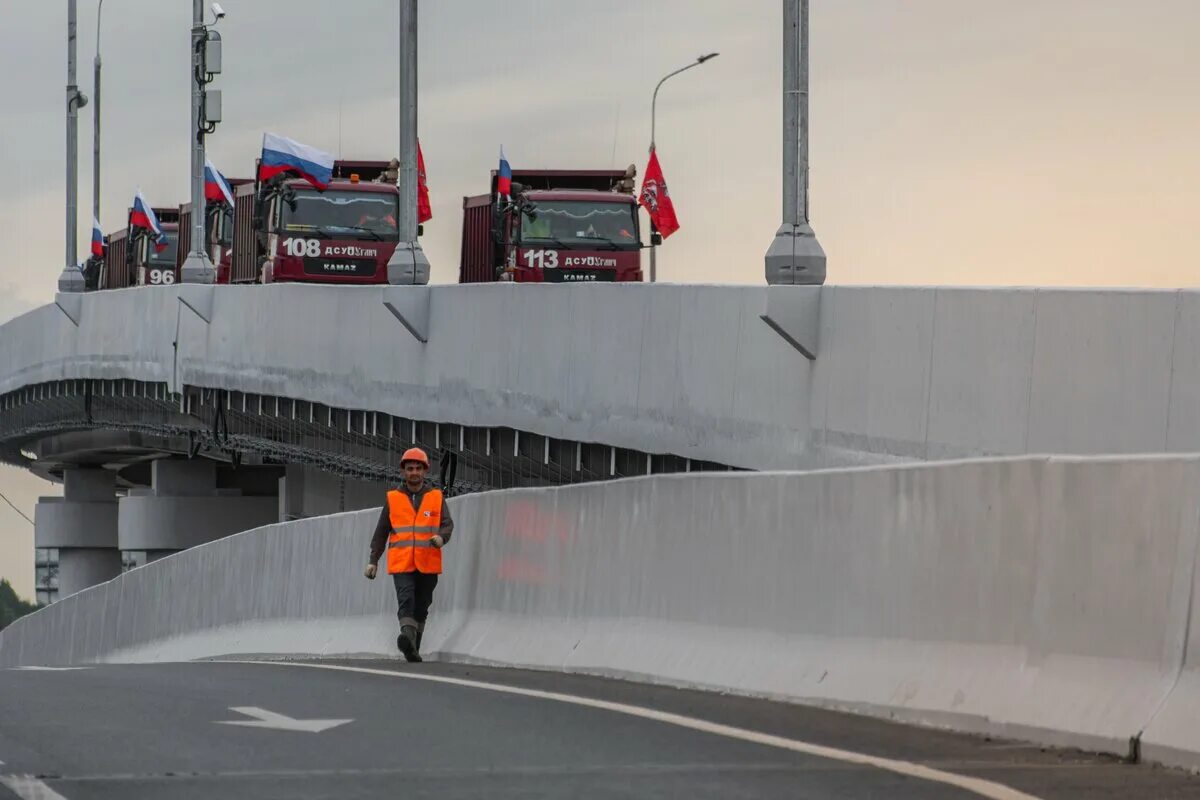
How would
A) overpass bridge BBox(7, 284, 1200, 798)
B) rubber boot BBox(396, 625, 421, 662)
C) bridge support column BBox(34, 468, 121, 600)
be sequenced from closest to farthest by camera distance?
overpass bridge BBox(7, 284, 1200, 798), rubber boot BBox(396, 625, 421, 662), bridge support column BBox(34, 468, 121, 600)

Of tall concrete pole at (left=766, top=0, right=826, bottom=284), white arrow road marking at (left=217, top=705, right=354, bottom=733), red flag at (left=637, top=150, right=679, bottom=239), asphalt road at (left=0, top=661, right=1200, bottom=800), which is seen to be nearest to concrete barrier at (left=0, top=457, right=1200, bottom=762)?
asphalt road at (left=0, top=661, right=1200, bottom=800)

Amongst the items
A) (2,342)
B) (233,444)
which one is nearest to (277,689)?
(233,444)

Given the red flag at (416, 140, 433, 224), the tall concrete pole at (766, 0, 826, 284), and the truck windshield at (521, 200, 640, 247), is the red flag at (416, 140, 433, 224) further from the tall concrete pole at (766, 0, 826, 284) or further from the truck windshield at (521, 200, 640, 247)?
the tall concrete pole at (766, 0, 826, 284)

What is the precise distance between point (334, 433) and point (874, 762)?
2792 centimetres

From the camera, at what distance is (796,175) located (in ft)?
65.4

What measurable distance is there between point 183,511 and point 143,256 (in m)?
9.85

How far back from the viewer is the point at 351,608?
23.0m

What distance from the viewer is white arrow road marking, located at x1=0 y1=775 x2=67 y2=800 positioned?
816 centimetres

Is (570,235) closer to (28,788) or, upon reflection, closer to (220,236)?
(220,236)

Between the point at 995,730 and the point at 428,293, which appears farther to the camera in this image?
the point at 428,293

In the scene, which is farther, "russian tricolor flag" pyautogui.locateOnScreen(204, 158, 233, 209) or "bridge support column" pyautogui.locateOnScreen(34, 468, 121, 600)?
"bridge support column" pyautogui.locateOnScreen(34, 468, 121, 600)

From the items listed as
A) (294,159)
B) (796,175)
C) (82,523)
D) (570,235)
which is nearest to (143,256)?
(82,523)

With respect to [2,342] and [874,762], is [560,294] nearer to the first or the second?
[874,762]

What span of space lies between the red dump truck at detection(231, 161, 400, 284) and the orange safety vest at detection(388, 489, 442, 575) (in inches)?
1057
